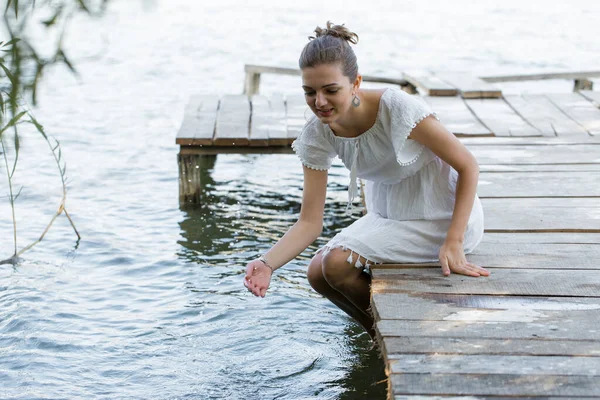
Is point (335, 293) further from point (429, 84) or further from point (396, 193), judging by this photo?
point (429, 84)

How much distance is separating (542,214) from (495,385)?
1864 mm

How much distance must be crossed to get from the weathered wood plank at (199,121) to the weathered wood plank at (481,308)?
2.94m

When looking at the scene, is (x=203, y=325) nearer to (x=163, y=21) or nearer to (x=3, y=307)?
(x=3, y=307)

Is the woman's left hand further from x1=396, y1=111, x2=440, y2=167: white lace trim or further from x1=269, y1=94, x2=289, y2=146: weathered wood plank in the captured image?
x1=269, y1=94, x2=289, y2=146: weathered wood plank

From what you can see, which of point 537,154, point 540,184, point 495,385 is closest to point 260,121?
point 537,154

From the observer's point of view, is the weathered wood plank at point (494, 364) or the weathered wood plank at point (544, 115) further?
the weathered wood plank at point (544, 115)

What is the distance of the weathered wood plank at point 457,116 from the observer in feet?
19.1

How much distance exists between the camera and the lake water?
151 inches

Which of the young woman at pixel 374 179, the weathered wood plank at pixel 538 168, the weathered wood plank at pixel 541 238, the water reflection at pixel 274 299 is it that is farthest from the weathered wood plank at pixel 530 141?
the young woman at pixel 374 179

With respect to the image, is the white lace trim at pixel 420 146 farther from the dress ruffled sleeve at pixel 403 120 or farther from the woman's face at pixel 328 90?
the woman's face at pixel 328 90

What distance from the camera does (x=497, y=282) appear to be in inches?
123

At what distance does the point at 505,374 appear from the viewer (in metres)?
2.40

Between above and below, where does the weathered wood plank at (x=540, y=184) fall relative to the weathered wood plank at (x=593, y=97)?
below

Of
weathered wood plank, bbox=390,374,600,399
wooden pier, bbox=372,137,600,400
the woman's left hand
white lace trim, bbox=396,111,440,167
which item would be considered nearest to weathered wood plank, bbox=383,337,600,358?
wooden pier, bbox=372,137,600,400
